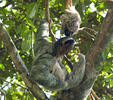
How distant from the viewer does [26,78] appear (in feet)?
10.4

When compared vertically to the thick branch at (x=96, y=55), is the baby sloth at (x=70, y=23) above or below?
above

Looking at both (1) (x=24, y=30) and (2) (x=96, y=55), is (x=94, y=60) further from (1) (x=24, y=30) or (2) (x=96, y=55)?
(1) (x=24, y=30)

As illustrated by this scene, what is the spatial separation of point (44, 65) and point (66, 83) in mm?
484

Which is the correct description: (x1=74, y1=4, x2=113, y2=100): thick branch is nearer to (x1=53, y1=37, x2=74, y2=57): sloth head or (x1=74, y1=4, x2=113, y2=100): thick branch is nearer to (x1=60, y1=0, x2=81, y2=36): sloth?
(x1=53, y1=37, x2=74, y2=57): sloth head

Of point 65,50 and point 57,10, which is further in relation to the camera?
point 57,10

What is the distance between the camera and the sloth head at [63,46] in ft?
10.6

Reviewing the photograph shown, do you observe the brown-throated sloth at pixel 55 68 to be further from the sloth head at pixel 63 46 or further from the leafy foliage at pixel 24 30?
the leafy foliage at pixel 24 30

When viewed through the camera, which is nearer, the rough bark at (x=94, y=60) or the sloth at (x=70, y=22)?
the rough bark at (x=94, y=60)

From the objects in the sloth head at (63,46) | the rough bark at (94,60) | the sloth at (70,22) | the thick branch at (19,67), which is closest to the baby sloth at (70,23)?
the sloth at (70,22)

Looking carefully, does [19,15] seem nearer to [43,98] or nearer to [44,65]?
[44,65]

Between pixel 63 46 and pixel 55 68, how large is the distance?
45 centimetres

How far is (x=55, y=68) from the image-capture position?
3.51 m

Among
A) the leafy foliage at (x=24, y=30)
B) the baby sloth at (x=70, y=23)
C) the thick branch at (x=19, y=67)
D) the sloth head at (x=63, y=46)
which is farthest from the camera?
Result: the leafy foliage at (x=24, y=30)

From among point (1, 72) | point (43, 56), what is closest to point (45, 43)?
point (43, 56)
